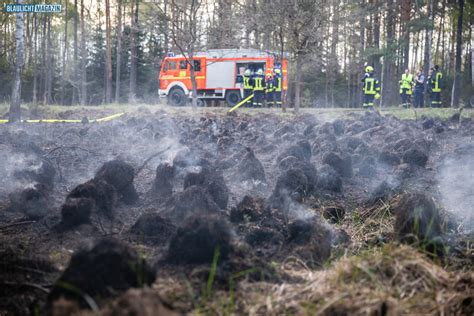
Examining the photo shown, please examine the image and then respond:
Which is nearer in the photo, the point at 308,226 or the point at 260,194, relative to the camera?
the point at 308,226

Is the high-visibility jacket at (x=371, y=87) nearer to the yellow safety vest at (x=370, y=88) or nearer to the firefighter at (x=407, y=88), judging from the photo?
the yellow safety vest at (x=370, y=88)

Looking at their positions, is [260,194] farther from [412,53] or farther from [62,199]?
[412,53]

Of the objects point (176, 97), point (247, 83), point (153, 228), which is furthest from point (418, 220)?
point (176, 97)

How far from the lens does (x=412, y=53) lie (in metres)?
45.2

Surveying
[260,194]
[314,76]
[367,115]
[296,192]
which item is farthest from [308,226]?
[314,76]

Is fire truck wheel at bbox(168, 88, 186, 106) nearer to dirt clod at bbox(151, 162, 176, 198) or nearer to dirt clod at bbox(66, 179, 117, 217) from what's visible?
dirt clod at bbox(151, 162, 176, 198)

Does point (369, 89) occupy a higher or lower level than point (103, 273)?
higher

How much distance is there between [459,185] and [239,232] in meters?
3.59

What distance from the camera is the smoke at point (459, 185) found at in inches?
198

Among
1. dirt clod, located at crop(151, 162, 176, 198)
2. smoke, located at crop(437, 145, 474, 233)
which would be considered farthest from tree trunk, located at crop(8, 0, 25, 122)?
smoke, located at crop(437, 145, 474, 233)

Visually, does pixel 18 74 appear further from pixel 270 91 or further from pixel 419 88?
pixel 419 88

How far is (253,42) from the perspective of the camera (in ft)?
97.5

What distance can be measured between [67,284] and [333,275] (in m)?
1.37

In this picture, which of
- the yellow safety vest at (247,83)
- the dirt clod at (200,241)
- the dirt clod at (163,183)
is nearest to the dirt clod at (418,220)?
the dirt clod at (200,241)
